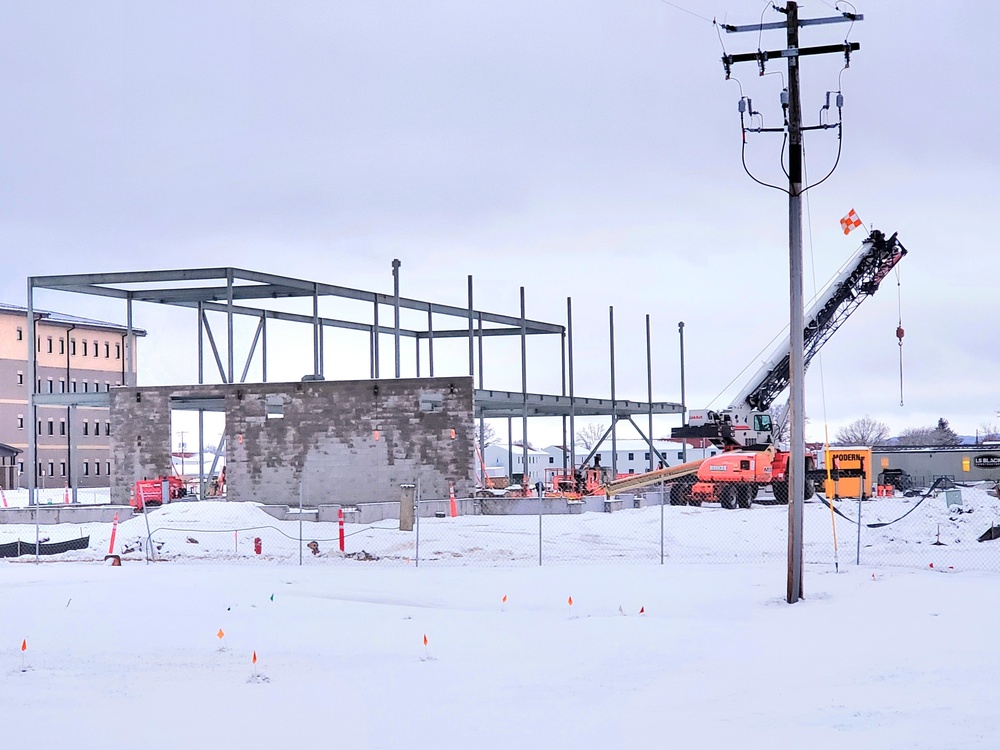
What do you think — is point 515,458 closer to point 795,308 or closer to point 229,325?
point 229,325

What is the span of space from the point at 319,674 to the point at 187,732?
9.21ft

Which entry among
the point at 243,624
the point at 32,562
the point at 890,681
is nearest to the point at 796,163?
the point at 890,681

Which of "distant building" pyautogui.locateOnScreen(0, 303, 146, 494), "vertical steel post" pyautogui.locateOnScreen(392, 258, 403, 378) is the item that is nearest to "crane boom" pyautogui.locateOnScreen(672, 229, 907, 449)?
"vertical steel post" pyautogui.locateOnScreen(392, 258, 403, 378)

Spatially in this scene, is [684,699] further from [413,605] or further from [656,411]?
[656,411]

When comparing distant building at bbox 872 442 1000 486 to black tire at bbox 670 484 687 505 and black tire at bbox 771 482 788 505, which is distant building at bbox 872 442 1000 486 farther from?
black tire at bbox 670 484 687 505

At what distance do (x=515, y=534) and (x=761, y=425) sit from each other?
18.4m

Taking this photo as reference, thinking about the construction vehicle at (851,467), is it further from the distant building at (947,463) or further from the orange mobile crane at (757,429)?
the distant building at (947,463)

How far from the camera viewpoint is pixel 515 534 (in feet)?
96.7

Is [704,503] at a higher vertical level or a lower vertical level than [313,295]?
lower

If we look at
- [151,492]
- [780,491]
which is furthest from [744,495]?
[151,492]

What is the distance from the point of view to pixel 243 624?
15789mm

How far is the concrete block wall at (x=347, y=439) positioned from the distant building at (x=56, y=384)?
1857 inches

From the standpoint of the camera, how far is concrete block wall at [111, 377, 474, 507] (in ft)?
122

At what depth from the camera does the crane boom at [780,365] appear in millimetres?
42688
